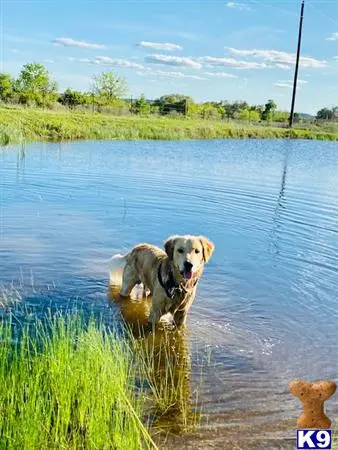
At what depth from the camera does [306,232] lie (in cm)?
1365

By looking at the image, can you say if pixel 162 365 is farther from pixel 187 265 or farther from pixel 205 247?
pixel 205 247

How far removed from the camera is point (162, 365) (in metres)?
6.61

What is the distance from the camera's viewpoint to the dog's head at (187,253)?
262 inches

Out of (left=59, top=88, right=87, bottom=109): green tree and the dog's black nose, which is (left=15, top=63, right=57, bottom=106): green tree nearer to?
(left=59, top=88, right=87, bottom=109): green tree

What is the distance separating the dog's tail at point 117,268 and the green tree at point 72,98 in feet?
194

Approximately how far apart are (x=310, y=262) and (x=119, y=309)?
4820mm

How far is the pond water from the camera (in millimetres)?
6137

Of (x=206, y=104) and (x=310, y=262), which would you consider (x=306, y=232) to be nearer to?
(x=310, y=262)

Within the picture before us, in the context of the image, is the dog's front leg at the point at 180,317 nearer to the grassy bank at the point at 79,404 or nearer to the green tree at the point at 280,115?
the grassy bank at the point at 79,404

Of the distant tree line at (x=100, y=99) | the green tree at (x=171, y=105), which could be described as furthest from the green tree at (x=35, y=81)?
the green tree at (x=171, y=105)

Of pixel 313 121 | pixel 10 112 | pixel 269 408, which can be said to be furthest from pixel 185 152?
pixel 313 121

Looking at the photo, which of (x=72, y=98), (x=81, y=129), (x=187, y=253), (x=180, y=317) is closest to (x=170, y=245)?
(x=187, y=253)

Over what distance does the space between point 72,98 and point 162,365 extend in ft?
209

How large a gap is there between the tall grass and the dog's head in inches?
76.4
